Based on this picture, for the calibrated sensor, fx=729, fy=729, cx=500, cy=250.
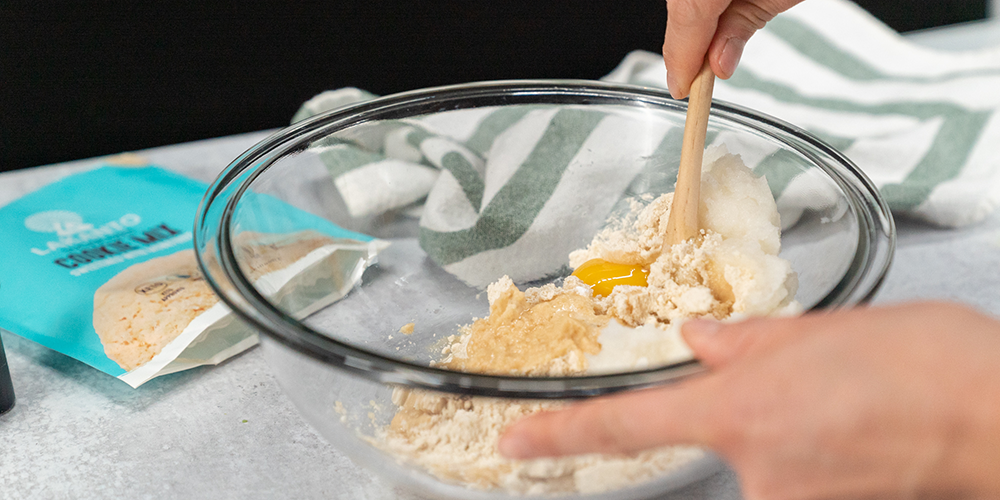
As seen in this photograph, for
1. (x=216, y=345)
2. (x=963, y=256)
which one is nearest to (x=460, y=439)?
(x=216, y=345)

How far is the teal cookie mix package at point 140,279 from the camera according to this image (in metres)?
0.58

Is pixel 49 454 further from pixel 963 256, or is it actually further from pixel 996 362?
pixel 963 256

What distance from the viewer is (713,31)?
51cm

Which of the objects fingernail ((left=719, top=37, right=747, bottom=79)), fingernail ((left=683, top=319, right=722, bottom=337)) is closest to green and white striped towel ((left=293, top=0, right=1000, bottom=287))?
fingernail ((left=719, top=37, right=747, bottom=79))

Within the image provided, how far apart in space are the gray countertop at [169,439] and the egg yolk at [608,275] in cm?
16

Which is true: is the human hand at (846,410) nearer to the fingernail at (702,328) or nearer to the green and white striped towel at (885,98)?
the fingernail at (702,328)

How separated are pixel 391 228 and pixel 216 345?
0.19 metres

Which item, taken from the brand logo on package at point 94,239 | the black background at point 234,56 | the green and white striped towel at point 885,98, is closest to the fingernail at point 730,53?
the green and white striped towel at point 885,98

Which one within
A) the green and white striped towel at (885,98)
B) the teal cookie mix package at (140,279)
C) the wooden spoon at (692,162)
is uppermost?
the green and white striped towel at (885,98)

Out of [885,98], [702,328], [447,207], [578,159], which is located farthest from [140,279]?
[885,98]

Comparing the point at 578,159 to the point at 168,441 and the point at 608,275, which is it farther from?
the point at 168,441

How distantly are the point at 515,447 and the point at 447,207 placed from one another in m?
0.42

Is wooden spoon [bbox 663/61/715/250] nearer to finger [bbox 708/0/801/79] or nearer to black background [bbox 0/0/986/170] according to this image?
finger [bbox 708/0/801/79]

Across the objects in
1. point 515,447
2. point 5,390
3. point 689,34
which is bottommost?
point 5,390
